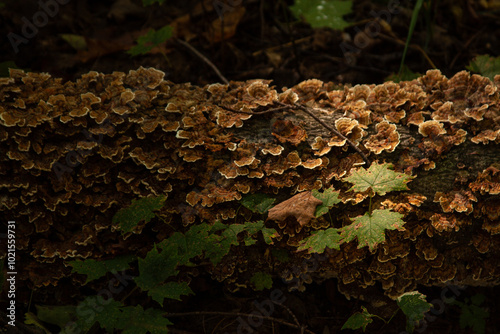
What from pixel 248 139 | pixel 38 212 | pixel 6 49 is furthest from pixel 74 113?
pixel 6 49

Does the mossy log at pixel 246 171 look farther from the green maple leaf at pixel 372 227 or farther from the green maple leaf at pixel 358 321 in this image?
the green maple leaf at pixel 358 321

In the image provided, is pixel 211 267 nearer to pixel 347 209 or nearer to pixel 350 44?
pixel 347 209

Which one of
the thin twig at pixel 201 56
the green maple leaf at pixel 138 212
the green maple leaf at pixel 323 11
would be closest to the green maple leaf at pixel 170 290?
the green maple leaf at pixel 138 212

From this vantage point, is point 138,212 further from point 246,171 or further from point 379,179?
point 379,179

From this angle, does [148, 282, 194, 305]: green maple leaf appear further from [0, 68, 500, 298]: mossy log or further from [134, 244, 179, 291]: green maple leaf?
[0, 68, 500, 298]: mossy log

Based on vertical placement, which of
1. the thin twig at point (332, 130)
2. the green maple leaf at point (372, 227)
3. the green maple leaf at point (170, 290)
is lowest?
the green maple leaf at point (170, 290)

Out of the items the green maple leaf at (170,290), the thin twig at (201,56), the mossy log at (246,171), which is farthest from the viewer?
the thin twig at (201,56)
